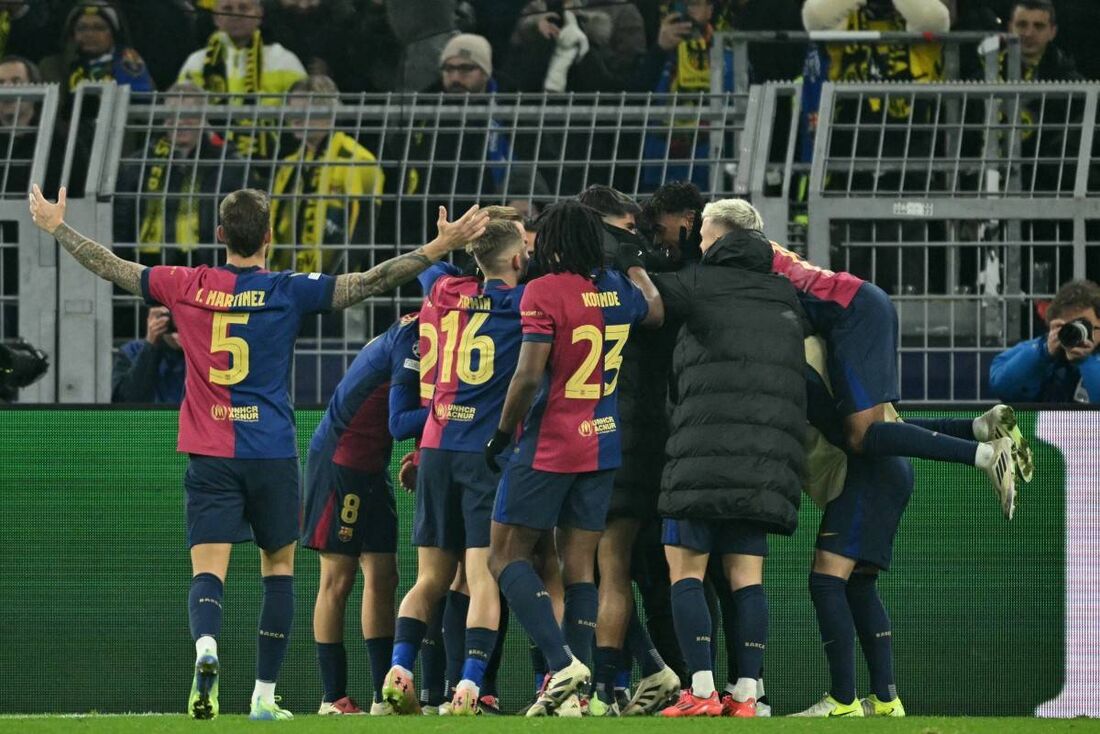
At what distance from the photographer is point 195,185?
9.31m

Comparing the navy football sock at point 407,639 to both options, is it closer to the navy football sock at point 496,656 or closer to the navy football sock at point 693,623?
the navy football sock at point 496,656

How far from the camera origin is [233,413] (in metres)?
6.83

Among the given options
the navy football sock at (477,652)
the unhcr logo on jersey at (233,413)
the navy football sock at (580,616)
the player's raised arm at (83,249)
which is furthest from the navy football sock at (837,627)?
the player's raised arm at (83,249)

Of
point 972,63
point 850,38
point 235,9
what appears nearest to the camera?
point 850,38

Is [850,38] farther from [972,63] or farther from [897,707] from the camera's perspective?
[897,707]

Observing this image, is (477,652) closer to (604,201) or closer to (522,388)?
(522,388)

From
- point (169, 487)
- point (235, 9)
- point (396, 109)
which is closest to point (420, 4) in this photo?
point (235, 9)

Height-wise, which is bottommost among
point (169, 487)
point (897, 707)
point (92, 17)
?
point (897, 707)

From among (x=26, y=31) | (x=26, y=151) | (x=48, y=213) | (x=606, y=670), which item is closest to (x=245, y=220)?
(x=48, y=213)

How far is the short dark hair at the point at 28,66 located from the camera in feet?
39.1

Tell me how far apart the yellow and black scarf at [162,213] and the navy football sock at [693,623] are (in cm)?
311

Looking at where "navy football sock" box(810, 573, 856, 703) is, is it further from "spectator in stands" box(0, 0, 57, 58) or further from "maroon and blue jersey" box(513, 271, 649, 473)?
"spectator in stands" box(0, 0, 57, 58)

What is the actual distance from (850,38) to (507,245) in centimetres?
348

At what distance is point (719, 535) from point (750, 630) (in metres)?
0.36
